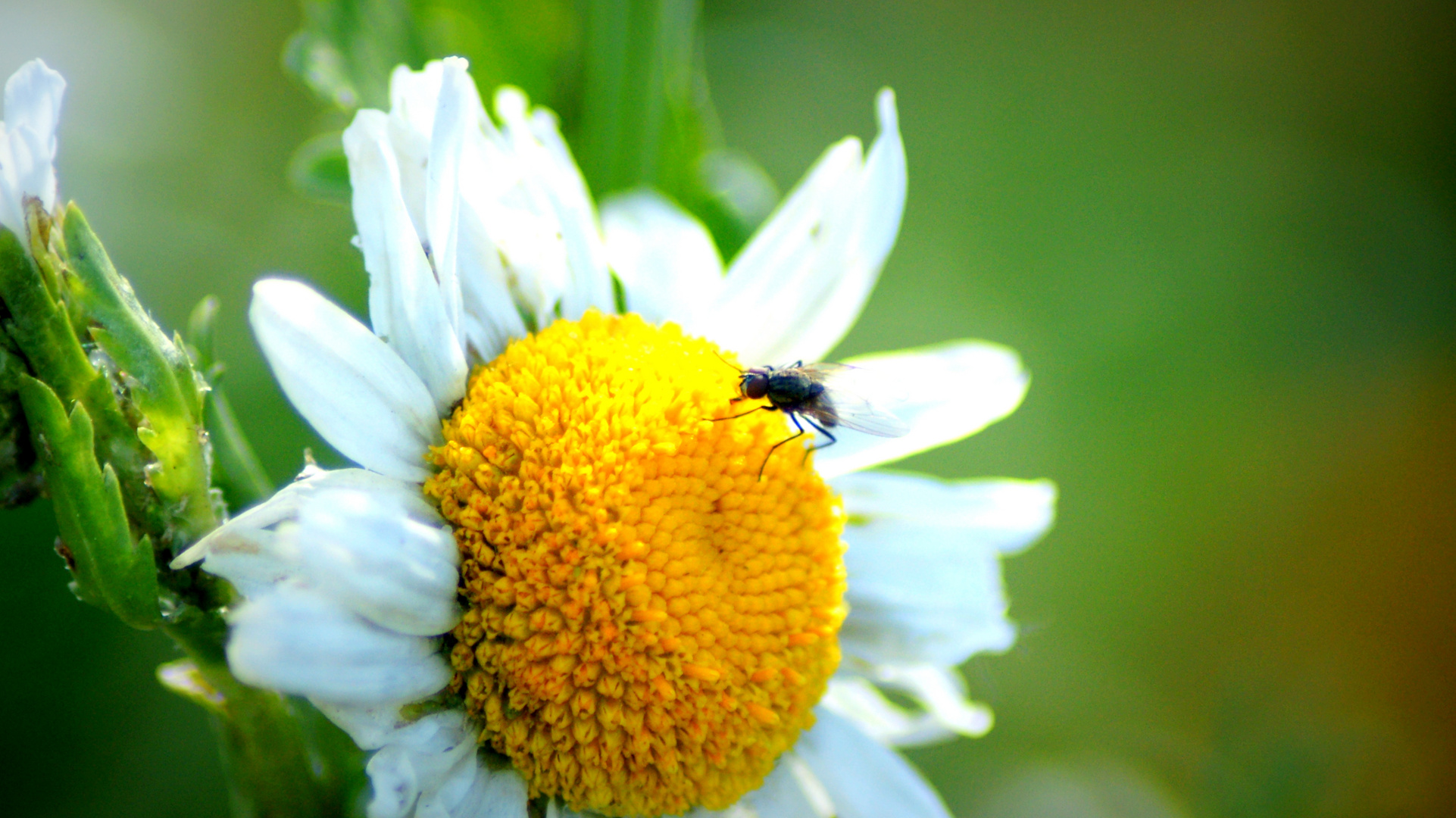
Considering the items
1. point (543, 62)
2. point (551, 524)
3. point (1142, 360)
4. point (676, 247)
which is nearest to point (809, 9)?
point (1142, 360)

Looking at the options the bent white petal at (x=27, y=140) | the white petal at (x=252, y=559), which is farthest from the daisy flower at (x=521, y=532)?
the bent white petal at (x=27, y=140)

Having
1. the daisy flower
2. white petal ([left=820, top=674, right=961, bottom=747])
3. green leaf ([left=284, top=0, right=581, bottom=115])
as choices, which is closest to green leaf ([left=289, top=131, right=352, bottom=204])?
green leaf ([left=284, top=0, right=581, bottom=115])

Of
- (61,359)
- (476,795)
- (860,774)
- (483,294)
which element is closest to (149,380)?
(61,359)

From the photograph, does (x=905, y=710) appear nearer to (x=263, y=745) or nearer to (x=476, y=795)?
(x=476, y=795)

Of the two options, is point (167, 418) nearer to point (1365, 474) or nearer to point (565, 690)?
point (565, 690)

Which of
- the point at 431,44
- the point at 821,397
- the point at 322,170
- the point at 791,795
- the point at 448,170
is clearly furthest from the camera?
the point at 431,44

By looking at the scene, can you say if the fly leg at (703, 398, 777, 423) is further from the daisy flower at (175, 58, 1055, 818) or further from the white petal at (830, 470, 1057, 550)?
the white petal at (830, 470, 1057, 550)

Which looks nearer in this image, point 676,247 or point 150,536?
point 150,536
